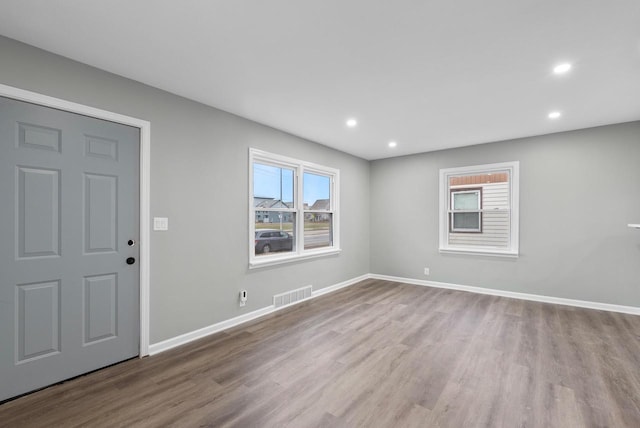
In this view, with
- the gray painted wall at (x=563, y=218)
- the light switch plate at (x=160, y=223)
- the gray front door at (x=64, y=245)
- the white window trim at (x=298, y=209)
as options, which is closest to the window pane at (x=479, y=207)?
the gray painted wall at (x=563, y=218)

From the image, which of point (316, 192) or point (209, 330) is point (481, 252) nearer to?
point (316, 192)

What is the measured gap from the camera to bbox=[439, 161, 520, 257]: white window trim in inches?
185

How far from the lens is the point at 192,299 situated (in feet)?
10.3

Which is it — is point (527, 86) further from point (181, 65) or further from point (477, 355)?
point (181, 65)

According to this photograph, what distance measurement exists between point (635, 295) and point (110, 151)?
21.4ft

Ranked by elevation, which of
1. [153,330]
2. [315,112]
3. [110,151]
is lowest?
[153,330]

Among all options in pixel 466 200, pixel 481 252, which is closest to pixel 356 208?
pixel 466 200

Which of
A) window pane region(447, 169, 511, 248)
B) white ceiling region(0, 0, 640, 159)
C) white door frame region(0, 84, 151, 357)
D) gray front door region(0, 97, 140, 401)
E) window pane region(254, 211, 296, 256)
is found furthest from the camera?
window pane region(447, 169, 511, 248)

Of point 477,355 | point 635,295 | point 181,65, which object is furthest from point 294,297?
point 635,295

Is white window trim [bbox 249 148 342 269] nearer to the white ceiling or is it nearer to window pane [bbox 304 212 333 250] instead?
window pane [bbox 304 212 333 250]

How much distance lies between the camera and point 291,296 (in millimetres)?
4324

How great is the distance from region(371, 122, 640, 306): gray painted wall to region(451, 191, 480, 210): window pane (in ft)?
1.23

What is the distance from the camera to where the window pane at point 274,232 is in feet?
13.4

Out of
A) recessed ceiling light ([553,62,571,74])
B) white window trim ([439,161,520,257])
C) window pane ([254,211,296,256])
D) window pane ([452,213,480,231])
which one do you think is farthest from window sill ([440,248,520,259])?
recessed ceiling light ([553,62,571,74])
